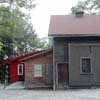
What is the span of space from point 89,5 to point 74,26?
1542cm

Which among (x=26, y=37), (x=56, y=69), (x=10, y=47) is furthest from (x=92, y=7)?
(x=56, y=69)

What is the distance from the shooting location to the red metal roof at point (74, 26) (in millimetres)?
16578

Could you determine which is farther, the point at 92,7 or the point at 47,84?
the point at 92,7

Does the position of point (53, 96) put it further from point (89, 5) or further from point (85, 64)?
→ point (89, 5)

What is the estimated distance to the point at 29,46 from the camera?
3428 cm

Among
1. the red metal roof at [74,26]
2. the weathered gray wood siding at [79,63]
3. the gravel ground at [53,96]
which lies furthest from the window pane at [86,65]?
the gravel ground at [53,96]

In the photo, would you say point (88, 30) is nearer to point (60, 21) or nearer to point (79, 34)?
point (79, 34)

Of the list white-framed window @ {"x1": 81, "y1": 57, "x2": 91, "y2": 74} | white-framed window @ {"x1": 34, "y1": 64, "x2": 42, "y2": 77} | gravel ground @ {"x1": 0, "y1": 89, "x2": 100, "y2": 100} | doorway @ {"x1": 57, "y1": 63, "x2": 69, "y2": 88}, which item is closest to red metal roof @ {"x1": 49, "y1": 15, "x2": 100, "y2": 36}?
white-framed window @ {"x1": 81, "y1": 57, "x2": 91, "y2": 74}

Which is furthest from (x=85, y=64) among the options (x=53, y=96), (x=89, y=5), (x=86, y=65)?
(x=89, y=5)

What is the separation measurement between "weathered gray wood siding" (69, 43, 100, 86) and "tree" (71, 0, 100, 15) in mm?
15820

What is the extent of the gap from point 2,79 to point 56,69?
34.3 ft

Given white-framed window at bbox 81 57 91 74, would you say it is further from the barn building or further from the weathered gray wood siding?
the weathered gray wood siding

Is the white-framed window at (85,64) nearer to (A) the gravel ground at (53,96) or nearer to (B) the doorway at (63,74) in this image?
(B) the doorway at (63,74)

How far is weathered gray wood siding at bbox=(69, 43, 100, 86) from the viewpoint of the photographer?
16.2m
